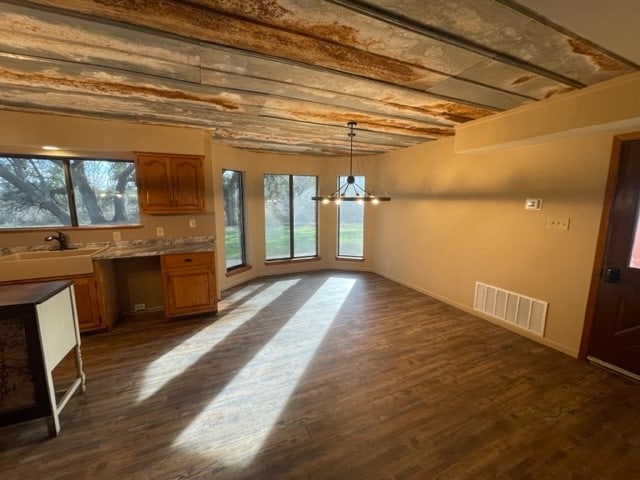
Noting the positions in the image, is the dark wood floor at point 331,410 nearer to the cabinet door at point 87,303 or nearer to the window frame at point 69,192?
the cabinet door at point 87,303

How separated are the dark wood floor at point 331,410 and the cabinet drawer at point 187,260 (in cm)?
79

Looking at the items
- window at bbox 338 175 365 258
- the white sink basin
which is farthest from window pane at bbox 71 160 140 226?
window at bbox 338 175 365 258

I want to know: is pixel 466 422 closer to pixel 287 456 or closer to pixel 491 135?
pixel 287 456

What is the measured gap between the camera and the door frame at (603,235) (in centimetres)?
246

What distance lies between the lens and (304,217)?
602cm

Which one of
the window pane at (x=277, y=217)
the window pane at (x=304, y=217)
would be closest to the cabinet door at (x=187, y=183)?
the window pane at (x=277, y=217)

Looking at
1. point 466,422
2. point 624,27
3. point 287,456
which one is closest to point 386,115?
point 624,27

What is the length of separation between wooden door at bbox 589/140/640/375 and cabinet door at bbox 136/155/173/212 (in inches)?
189

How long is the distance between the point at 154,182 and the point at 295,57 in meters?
2.65

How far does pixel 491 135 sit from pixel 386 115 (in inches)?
47.3

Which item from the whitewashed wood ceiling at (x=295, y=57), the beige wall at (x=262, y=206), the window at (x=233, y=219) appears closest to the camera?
the whitewashed wood ceiling at (x=295, y=57)

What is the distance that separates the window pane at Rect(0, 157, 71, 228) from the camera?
319 centimetres

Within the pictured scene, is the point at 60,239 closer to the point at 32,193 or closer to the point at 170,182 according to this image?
the point at 32,193

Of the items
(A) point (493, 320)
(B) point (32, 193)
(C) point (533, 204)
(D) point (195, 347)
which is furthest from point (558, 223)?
(B) point (32, 193)
